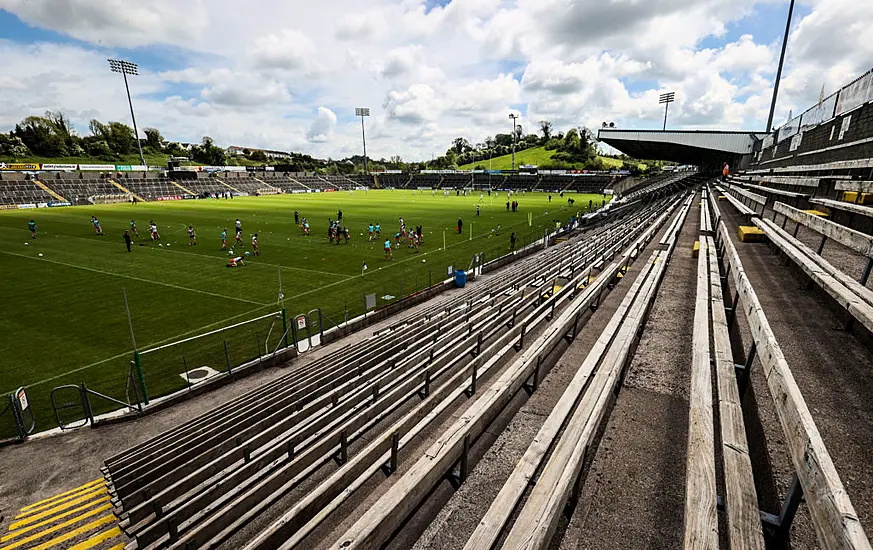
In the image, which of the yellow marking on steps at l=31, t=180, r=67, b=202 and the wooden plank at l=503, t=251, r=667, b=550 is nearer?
the wooden plank at l=503, t=251, r=667, b=550

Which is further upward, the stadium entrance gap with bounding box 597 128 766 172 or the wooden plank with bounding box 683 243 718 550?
the stadium entrance gap with bounding box 597 128 766 172

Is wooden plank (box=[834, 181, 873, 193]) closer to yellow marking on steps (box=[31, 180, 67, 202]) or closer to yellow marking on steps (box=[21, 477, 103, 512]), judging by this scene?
yellow marking on steps (box=[21, 477, 103, 512])

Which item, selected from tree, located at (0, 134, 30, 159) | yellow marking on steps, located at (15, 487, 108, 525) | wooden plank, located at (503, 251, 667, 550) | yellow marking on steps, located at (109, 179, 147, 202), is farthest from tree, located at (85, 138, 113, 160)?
wooden plank, located at (503, 251, 667, 550)

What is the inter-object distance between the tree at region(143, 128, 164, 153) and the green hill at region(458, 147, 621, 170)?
11434cm

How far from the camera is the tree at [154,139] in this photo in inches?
5448

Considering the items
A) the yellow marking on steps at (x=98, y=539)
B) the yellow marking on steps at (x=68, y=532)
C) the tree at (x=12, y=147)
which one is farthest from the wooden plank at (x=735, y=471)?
the tree at (x=12, y=147)

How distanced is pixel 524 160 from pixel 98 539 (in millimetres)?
163660

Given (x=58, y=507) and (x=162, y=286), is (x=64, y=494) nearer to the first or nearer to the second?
(x=58, y=507)

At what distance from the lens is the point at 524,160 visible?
513ft

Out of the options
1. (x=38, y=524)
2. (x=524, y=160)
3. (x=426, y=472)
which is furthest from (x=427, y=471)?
(x=524, y=160)

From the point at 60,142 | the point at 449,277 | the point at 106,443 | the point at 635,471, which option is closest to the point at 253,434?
the point at 106,443

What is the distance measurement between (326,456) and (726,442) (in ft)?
11.8

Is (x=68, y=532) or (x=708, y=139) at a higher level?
(x=708, y=139)

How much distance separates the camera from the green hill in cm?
14771
